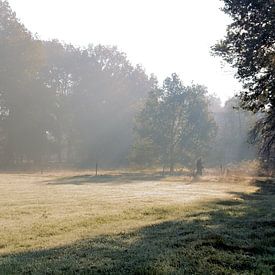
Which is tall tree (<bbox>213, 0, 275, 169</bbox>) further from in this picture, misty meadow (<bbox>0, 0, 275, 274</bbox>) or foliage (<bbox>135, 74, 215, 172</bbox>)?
foliage (<bbox>135, 74, 215, 172</bbox>)

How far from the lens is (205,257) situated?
9180mm

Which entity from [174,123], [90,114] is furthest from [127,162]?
[174,123]

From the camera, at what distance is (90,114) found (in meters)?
83.9

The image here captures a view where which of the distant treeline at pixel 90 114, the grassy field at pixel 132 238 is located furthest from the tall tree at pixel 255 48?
the distant treeline at pixel 90 114

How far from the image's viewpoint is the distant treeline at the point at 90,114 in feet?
224

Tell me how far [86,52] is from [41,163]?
92.7 ft

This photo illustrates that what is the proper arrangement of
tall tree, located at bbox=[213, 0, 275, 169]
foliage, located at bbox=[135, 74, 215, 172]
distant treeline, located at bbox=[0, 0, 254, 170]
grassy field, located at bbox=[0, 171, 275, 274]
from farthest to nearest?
foliage, located at bbox=[135, 74, 215, 172] → distant treeline, located at bbox=[0, 0, 254, 170] → tall tree, located at bbox=[213, 0, 275, 169] → grassy field, located at bbox=[0, 171, 275, 274]

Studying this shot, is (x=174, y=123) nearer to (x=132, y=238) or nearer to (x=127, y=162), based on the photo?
(x=127, y=162)

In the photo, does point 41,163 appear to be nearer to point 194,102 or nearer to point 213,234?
point 194,102

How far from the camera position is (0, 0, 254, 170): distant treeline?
68.2 meters

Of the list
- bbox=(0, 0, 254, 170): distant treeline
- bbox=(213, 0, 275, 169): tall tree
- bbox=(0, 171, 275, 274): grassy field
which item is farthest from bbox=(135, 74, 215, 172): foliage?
bbox=(0, 171, 275, 274): grassy field

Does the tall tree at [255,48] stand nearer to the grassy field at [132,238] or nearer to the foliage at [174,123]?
the grassy field at [132,238]

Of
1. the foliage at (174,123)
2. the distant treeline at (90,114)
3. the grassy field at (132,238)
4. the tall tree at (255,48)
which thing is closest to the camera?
the grassy field at (132,238)

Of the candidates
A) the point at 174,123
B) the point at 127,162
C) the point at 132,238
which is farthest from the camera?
the point at 127,162
